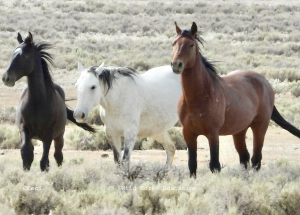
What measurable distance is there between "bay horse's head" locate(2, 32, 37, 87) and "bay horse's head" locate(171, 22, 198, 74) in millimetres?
2072

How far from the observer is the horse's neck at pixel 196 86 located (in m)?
7.41

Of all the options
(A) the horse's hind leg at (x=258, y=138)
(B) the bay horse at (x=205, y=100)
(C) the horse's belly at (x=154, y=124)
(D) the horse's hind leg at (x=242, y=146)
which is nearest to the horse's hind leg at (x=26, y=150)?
(C) the horse's belly at (x=154, y=124)

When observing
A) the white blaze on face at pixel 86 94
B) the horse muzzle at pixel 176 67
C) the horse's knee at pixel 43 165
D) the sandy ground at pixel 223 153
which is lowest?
the sandy ground at pixel 223 153

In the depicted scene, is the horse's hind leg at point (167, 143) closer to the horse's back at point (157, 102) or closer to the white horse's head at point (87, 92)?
the horse's back at point (157, 102)

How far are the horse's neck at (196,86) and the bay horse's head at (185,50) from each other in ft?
0.44

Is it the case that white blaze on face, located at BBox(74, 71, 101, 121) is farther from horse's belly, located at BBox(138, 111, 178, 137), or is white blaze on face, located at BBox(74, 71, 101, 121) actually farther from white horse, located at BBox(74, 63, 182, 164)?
horse's belly, located at BBox(138, 111, 178, 137)

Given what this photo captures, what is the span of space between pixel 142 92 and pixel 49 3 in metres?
58.4

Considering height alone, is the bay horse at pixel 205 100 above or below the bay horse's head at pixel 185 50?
below

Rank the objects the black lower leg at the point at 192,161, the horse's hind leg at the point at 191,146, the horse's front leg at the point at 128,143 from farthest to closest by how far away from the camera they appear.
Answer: the horse's front leg at the point at 128,143 → the black lower leg at the point at 192,161 → the horse's hind leg at the point at 191,146

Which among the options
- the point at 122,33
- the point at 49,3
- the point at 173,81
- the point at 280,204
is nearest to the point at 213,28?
the point at 122,33

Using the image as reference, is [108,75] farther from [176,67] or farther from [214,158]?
[214,158]

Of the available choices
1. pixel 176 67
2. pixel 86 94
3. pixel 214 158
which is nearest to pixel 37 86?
pixel 86 94

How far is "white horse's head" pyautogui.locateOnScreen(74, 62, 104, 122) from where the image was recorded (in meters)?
7.88

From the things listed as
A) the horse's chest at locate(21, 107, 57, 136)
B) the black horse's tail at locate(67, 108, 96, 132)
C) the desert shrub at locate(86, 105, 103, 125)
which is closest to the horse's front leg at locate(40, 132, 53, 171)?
the horse's chest at locate(21, 107, 57, 136)
